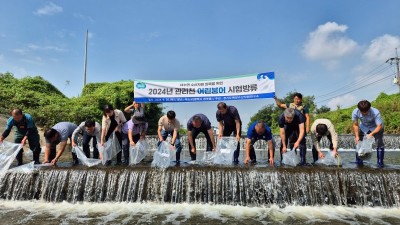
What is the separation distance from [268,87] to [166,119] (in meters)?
2.87

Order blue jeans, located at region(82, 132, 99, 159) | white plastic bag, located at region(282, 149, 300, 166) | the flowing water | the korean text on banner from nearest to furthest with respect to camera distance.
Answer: the flowing water
white plastic bag, located at region(282, 149, 300, 166)
blue jeans, located at region(82, 132, 99, 159)
the korean text on banner

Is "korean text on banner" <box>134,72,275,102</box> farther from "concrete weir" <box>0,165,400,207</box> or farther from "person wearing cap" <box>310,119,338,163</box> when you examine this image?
"concrete weir" <box>0,165,400,207</box>

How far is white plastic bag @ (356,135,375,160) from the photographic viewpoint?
661 cm

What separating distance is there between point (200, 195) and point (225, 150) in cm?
142

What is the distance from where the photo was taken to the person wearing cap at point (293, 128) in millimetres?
6781

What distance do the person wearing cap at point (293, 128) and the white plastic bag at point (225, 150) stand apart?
111 centimetres

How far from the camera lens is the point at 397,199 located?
5.95 meters

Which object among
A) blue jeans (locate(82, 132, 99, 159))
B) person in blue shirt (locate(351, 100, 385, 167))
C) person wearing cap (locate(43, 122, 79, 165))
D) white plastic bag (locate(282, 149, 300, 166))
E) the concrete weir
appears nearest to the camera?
the concrete weir

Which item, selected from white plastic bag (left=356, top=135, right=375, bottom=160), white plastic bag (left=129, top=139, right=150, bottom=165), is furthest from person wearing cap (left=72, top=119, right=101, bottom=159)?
white plastic bag (left=356, top=135, right=375, bottom=160)

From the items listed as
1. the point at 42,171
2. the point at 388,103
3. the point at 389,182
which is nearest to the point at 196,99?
the point at 42,171

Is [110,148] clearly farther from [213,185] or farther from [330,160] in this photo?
[330,160]

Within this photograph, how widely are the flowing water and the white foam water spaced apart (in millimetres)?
16

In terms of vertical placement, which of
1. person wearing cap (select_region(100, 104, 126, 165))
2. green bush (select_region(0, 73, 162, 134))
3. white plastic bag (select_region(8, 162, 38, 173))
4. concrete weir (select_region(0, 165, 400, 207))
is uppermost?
green bush (select_region(0, 73, 162, 134))

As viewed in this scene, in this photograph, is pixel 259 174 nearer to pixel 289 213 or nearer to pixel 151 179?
pixel 289 213
